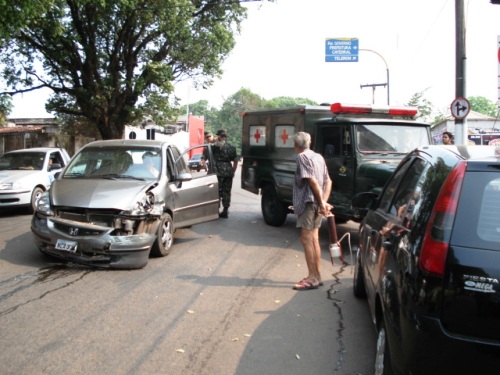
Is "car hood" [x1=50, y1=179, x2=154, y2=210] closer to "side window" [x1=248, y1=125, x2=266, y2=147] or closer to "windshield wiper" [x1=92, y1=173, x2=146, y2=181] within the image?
"windshield wiper" [x1=92, y1=173, x2=146, y2=181]

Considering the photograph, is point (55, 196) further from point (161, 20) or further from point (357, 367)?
point (161, 20)

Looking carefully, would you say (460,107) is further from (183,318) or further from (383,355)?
(383,355)

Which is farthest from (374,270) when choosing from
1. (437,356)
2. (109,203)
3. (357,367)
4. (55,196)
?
(55,196)

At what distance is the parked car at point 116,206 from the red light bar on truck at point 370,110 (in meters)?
2.87

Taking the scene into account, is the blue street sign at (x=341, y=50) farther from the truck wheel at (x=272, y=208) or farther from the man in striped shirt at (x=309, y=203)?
the man in striped shirt at (x=309, y=203)

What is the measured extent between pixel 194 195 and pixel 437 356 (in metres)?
6.09

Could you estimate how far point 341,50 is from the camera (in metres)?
19.5

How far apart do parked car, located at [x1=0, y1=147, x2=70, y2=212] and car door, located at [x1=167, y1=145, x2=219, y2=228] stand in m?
4.76

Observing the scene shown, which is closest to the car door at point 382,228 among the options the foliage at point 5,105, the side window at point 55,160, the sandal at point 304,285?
the sandal at point 304,285

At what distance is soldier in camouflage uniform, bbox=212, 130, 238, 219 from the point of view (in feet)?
34.9

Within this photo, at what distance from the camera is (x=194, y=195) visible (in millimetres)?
8047

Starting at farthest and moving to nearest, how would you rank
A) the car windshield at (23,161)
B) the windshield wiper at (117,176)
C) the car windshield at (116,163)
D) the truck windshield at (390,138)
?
the car windshield at (23,161) < the truck windshield at (390,138) < the car windshield at (116,163) < the windshield wiper at (117,176)

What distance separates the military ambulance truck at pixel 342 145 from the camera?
8023 millimetres

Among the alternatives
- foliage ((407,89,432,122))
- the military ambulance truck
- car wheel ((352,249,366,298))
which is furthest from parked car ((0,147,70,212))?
foliage ((407,89,432,122))
